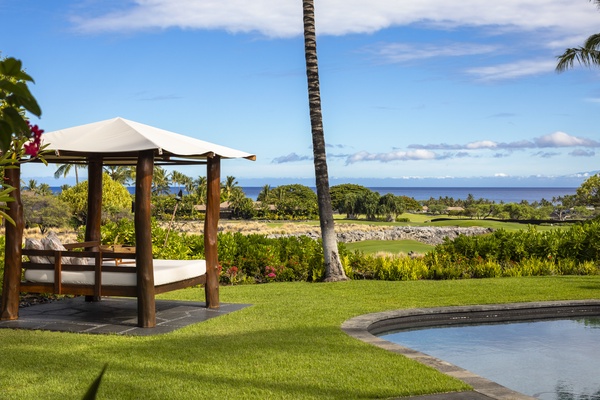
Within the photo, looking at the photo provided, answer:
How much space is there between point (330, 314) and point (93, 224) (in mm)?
4303

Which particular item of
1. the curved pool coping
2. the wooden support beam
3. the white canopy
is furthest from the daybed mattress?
the curved pool coping

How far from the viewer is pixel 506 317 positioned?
977 centimetres

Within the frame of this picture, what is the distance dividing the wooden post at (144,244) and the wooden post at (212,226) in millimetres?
1473

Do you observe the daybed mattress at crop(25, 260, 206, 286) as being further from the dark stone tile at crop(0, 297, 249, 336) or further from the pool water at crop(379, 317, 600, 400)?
the pool water at crop(379, 317, 600, 400)

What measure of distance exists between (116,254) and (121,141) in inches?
62.0

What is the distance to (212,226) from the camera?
9.80 meters

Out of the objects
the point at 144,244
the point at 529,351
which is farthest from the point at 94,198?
the point at 529,351

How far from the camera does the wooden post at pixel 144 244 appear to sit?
323 inches

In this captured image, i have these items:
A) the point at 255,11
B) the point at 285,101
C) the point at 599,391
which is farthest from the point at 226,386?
the point at 285,101

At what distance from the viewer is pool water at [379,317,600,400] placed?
6625mm

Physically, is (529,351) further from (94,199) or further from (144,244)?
(94,199)

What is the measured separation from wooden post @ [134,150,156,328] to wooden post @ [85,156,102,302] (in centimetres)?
213

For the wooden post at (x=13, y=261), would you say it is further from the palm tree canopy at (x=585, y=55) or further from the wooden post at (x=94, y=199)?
the palm tree canopy at (x=585, y=55)

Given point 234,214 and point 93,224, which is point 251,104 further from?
point 93,224
